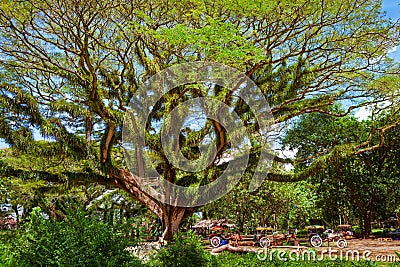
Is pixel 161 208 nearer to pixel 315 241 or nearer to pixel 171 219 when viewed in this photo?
pixel 171 219

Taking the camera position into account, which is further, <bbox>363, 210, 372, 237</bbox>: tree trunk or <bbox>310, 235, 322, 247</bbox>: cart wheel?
<bbox>363, 210, 372, 237</bbox>: tree trunk

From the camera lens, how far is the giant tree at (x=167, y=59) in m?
7.33

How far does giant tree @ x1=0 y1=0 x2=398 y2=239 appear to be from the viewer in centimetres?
733

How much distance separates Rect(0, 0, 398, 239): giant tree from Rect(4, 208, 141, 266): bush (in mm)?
3744

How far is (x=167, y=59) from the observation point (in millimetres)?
10445

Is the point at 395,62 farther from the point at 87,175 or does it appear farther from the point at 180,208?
the point at 87,175

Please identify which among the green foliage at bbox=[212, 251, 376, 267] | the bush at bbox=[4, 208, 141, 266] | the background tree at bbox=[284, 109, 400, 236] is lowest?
the green foliage at bbox=[212, 251, 376, 267]

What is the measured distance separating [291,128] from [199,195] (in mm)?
8174

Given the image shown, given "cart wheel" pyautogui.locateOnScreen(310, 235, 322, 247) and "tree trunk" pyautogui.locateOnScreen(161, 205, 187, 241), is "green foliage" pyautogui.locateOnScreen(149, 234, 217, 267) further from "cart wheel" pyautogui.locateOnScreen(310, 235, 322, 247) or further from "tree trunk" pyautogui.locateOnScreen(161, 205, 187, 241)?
"cart wheel" pyautogui.locateOnScreen(310, 235, 322, 247)

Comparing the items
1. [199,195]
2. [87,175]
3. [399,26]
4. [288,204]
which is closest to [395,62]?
[399,26]

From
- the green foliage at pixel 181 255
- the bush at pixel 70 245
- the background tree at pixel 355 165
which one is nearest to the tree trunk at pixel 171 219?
the green foliage at pixel 181 255

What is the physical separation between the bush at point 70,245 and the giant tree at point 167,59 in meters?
3.74

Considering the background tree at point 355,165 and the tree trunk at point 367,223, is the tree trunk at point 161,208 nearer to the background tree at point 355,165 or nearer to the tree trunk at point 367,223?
the background tree at point 355,165

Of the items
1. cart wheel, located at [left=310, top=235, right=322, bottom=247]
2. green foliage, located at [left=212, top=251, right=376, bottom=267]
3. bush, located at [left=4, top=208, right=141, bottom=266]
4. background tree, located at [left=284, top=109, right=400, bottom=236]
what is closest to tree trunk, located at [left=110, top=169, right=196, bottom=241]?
green foliage, located at [left=212, top=251, right=376, bottom=267]
